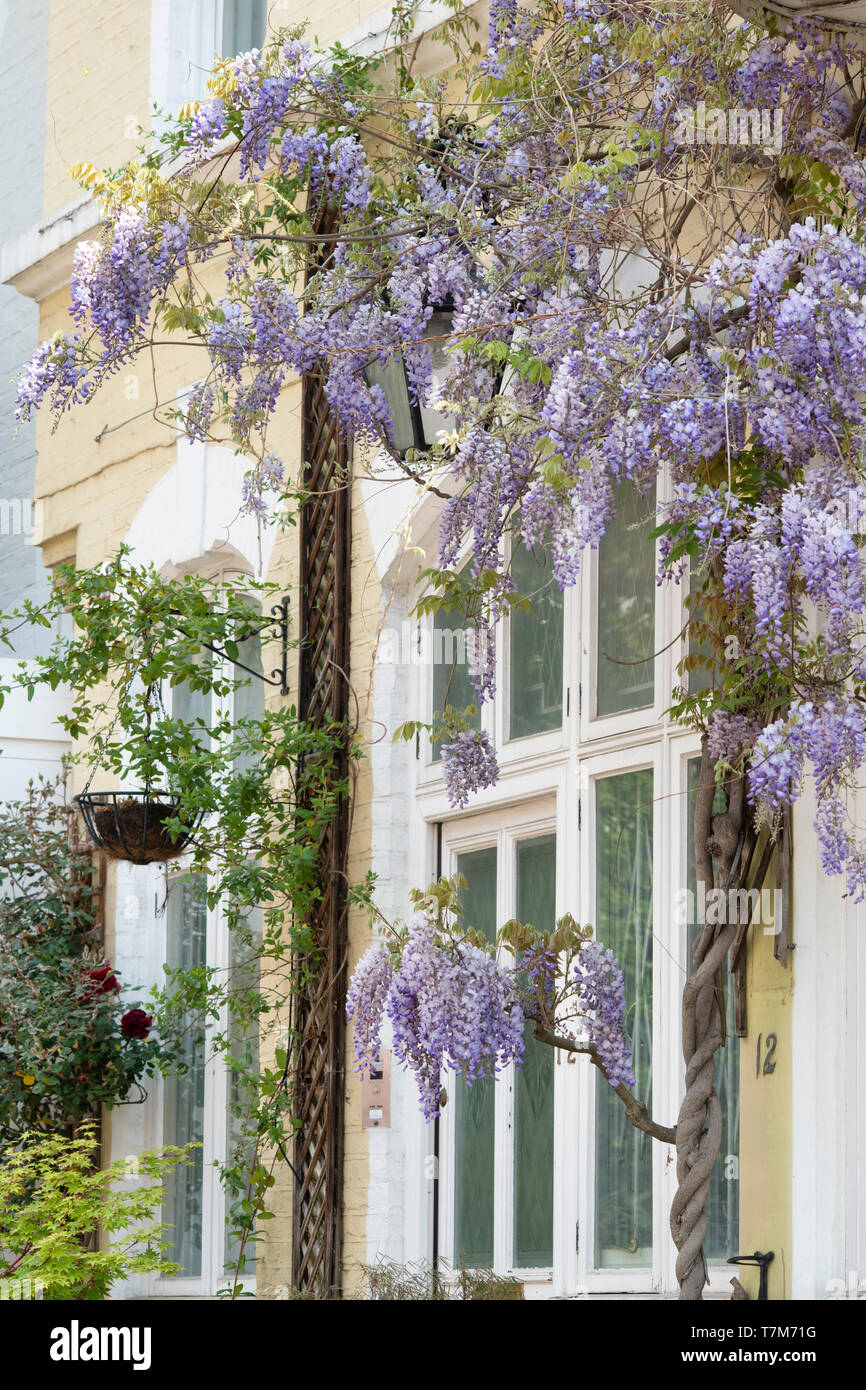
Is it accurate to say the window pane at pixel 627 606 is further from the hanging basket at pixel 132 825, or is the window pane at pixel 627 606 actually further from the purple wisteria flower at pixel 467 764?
the hanging basket at pixel 132 825

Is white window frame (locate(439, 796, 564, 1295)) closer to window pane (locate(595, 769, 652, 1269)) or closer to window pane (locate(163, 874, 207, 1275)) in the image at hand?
window pane (locate(595, 769, 652, 1269))

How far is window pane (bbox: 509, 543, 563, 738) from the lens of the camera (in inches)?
196

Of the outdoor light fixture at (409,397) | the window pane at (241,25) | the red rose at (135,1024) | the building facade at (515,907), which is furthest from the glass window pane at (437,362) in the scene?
the window pane at (241,25)

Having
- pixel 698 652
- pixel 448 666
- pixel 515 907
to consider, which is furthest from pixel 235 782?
pixel 698 652

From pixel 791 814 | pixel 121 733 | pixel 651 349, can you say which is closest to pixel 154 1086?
pixel 121 733

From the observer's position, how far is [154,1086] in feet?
21.8

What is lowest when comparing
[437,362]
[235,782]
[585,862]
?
[585,862]

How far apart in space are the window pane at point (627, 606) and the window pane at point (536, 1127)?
1.66 feet

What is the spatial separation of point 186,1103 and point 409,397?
3.22 meters

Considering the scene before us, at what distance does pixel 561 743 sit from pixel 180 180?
170 cm

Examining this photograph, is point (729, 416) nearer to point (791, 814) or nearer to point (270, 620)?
point (791, 814)

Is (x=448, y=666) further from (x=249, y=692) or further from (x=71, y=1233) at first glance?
(x=71, y=1233)

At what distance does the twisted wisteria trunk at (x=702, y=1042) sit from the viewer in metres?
3.52

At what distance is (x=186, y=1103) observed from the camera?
6.56m
